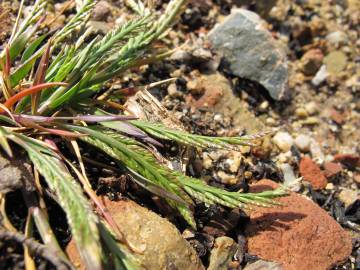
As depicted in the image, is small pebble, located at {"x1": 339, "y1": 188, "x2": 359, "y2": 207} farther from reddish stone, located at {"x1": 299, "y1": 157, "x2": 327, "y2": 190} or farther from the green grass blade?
the green grass blade

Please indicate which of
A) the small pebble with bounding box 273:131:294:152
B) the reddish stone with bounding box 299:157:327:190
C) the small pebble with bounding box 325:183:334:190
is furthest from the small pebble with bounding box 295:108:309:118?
the small pebble with bounding box 325:183:334:190

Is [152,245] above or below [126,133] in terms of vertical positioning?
below

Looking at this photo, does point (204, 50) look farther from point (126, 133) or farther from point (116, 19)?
point (126, 133)

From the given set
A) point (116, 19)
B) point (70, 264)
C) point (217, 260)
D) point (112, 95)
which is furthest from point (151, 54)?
point (70, 264)

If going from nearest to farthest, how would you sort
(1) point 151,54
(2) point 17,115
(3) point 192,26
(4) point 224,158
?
(2) point 17,115 < (4) point 224,158 < (1) point 151,54 < (3) point 192,26

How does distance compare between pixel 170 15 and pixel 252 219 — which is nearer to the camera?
pixel 252 219

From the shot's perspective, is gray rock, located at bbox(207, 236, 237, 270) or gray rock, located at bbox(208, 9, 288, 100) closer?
gray rock, located at bbox(207, 236, 237, 270)

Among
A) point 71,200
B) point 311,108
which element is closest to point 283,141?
point 311,108
